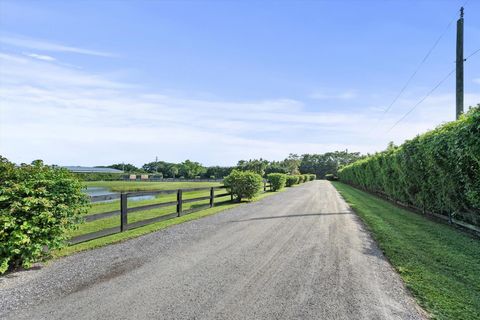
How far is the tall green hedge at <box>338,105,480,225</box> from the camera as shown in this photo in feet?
19.9

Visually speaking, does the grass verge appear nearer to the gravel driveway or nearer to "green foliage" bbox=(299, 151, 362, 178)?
the gravel driveway

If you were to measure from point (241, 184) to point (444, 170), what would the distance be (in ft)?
29.7

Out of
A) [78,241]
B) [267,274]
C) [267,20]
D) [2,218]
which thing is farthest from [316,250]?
[267,20]

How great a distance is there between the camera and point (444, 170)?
26.0 feet

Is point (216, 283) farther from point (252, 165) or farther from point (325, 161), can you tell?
point (325, 161)

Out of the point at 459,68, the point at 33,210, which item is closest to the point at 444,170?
the point at 459,68

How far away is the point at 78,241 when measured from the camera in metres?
5.78

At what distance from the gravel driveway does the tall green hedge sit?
2.86 metres

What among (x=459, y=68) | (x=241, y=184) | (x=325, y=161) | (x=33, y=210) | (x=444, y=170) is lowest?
(x=241, y=184)

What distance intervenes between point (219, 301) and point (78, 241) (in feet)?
13.0

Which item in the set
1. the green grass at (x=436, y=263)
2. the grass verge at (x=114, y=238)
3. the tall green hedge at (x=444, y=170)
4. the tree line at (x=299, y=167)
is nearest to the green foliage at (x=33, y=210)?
the grass verge at (x=114, y=238)

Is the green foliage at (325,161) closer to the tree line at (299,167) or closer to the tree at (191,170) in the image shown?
the tree line at (299,167)

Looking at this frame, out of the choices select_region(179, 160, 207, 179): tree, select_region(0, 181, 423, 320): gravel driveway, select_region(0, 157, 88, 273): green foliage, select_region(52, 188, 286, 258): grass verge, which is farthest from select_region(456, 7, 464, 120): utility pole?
select_region(179, 160, 207, 179): tree

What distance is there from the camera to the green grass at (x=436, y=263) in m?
3.26
